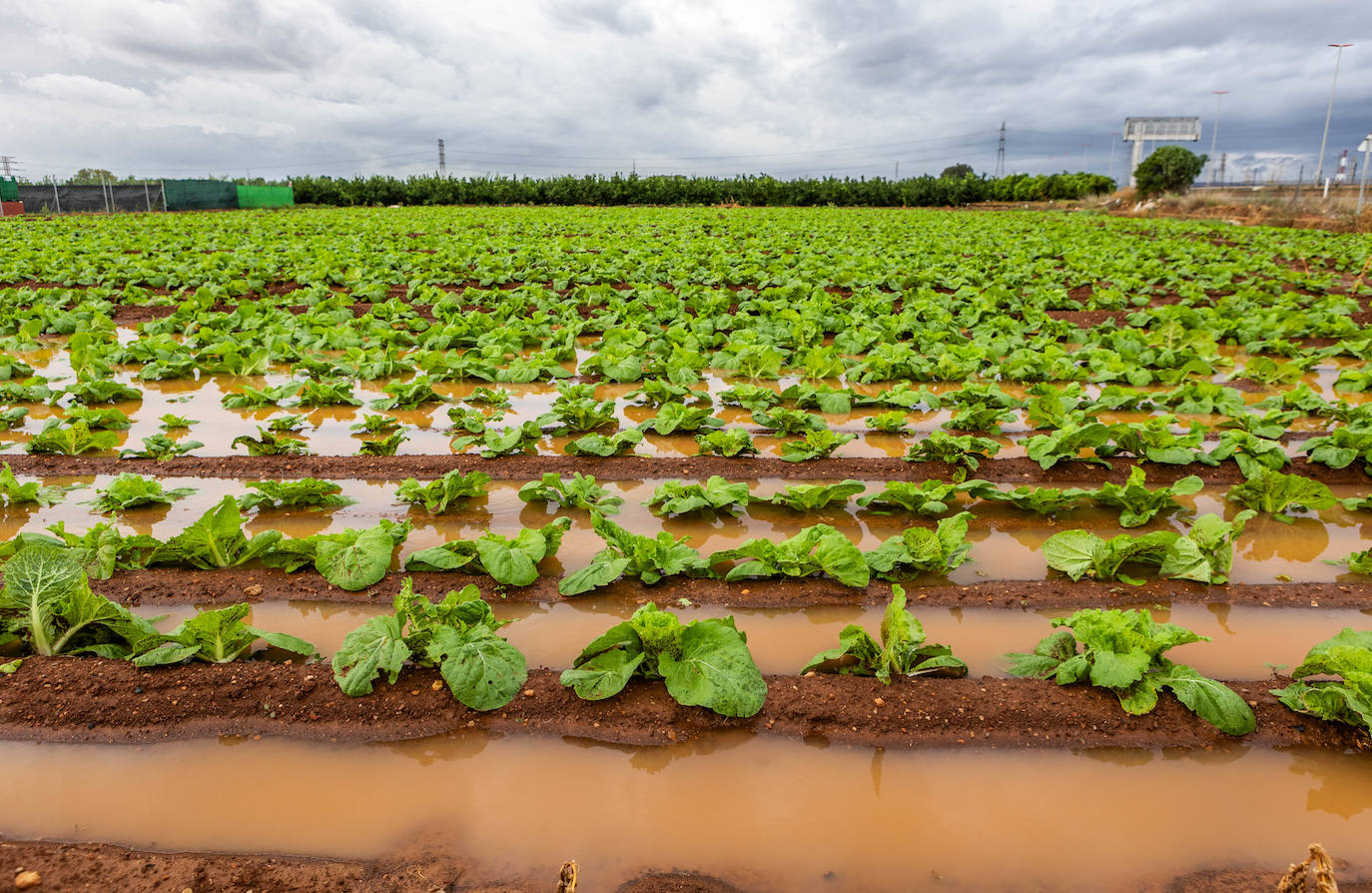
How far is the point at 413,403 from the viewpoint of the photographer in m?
6.65

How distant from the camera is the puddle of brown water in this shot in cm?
314

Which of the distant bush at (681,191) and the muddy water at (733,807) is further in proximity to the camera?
the distant bush at (681,191)

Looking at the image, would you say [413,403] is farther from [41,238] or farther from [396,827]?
[41,238]

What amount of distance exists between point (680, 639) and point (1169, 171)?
52850 millimetres

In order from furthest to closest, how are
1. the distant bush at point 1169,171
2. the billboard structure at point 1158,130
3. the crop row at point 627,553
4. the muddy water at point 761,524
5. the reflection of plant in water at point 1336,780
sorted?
the billboard structure at point 1158,130 < the distant bush at point 1169,171 < the muddy water at point 761,524 < the crop row at point 627,553 < the reflection of plant in water at point 1336,780

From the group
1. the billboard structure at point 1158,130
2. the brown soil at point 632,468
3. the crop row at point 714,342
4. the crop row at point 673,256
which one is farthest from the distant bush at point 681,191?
the brown soil at point 632,468

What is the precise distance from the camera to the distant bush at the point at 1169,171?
4388 cm

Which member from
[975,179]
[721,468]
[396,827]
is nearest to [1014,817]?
[396,827]

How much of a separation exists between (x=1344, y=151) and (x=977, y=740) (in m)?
75.6

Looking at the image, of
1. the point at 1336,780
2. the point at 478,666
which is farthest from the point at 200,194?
the point at 1336,780

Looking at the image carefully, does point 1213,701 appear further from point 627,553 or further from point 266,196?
point 266,196

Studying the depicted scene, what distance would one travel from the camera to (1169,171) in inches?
1726

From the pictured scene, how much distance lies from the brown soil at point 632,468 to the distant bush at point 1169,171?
48531 mm

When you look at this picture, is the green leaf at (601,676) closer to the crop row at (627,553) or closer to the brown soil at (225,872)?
the crop row at (627,553)
